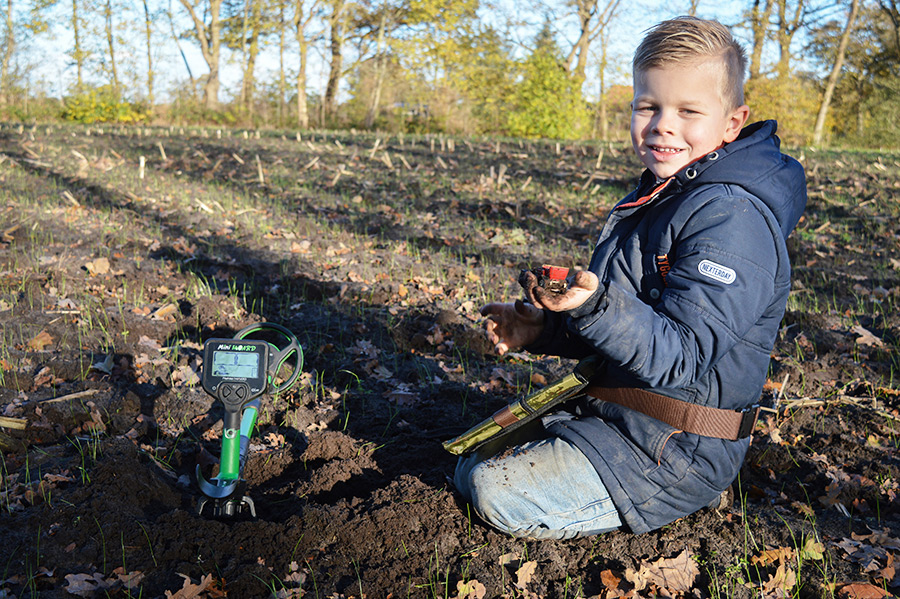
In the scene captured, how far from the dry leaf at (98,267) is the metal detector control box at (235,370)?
139 inches

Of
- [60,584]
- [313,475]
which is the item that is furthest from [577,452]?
[60,584]

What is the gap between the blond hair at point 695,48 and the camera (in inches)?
84.4

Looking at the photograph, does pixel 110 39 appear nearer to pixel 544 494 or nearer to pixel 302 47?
pixel 302 47

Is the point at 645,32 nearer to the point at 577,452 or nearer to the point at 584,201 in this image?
the point at 577,452

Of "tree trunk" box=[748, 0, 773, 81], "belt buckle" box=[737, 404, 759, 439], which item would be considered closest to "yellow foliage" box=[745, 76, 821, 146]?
"tree trunk" box=[748, 0, 773, 81]

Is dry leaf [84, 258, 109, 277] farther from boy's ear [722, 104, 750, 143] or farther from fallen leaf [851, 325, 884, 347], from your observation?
fallen leaf [851, 325, 884, 347]

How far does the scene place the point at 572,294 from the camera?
1.78 meters

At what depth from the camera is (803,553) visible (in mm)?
2434

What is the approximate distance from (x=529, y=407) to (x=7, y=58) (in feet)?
128

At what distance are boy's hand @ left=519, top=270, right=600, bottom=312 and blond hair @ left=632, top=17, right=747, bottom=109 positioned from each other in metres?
0.91

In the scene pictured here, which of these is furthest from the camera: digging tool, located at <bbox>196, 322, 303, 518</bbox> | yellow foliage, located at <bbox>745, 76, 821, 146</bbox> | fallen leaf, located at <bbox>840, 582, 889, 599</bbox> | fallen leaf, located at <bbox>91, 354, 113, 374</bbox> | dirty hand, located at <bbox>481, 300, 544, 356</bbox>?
yellow foliage, located at <bbox>745, 76, 821, 146</bbox>

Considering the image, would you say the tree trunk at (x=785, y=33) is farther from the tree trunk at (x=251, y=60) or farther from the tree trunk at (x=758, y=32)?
the tree trunk at (x=251, y=60)

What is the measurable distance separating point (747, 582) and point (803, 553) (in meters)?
0.29

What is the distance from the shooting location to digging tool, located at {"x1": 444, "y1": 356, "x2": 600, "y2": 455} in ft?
8.11
